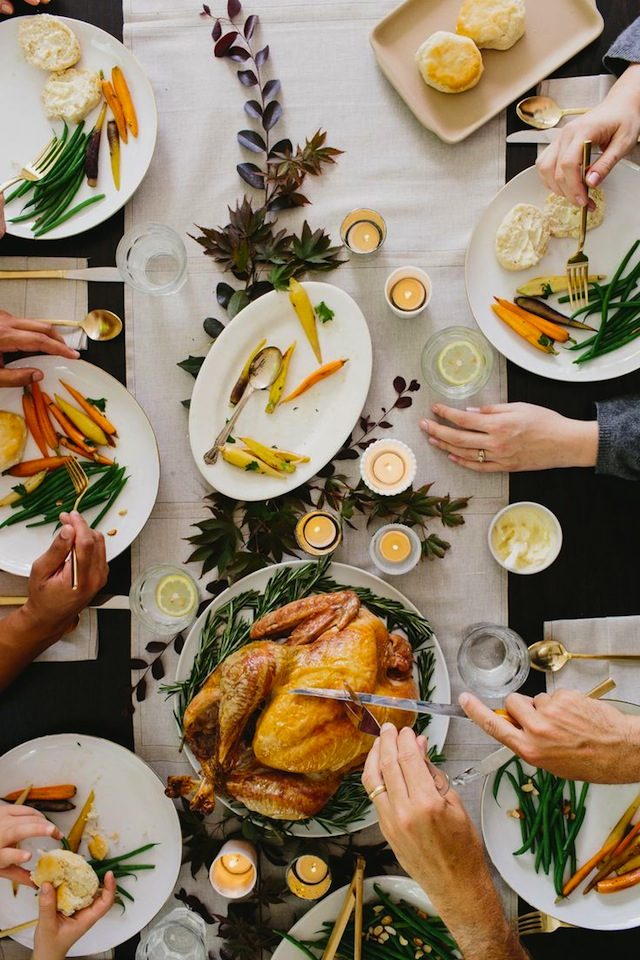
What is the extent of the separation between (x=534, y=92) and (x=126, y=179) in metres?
1.12

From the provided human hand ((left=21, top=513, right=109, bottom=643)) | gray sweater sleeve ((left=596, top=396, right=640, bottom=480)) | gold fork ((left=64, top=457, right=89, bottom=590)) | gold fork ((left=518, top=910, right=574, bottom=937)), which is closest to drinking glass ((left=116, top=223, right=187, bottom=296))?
gold fork ((left=64, top=457, right=89, bottom=590))

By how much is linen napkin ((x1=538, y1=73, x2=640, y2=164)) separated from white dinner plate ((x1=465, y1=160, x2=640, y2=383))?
8.0 inches

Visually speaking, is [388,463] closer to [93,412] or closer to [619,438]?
[619,438]

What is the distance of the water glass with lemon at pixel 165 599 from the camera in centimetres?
209

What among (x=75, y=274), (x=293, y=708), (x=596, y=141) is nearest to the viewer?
(x=293, y=708)

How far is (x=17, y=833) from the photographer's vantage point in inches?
76.9

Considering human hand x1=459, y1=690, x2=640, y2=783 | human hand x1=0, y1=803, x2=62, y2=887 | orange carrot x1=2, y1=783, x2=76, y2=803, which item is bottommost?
human hand x1=0, y1=803, x2=62, y2=887

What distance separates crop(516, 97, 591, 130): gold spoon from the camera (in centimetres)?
210

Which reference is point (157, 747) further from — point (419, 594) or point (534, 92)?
point (534, 92)

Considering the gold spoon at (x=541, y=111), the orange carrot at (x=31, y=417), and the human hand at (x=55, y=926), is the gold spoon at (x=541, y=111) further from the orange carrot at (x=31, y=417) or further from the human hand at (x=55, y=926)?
the human hand at (x=55, y=926)

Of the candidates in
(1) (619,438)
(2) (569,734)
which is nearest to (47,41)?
(1) (619,438)

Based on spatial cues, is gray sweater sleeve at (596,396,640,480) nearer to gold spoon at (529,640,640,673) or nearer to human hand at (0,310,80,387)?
gold spoon at (529,640,640,673)

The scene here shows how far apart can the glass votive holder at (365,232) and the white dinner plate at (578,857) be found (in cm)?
143

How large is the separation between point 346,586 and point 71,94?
4.85 feet
